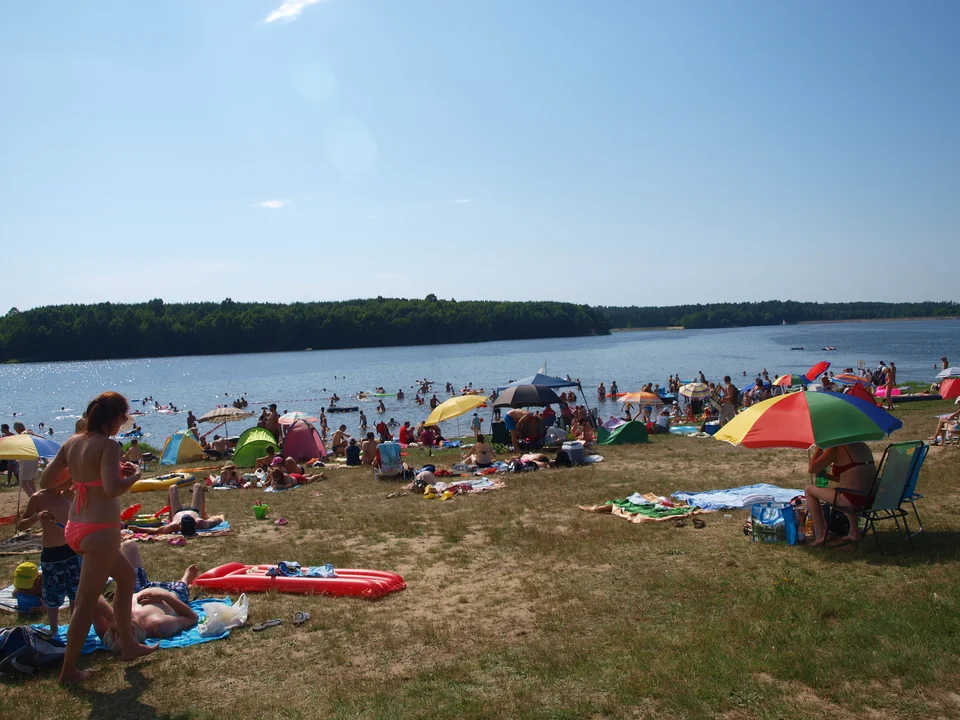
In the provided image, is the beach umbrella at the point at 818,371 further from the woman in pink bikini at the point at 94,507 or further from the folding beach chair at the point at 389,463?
the woman in pink bikini at the point at 94,507

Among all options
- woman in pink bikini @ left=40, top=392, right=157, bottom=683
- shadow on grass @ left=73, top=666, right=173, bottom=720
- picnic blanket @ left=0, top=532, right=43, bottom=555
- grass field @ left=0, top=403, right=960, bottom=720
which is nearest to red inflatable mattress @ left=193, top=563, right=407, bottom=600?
grass field @ left=0, top=403, right=960, bottom=720

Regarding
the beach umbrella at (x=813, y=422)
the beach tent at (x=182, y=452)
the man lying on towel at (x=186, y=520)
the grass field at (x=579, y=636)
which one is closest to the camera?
the grass field at (x=579, y=636)

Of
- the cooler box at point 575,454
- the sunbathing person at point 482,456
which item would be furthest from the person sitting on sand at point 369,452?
the cooler box at point 575,454

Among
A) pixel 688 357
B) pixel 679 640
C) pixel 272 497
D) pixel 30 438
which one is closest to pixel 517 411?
pixel 272 497

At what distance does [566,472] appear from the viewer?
12984 millimetres

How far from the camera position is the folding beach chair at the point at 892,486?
6.46 m

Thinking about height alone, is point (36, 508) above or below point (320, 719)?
above

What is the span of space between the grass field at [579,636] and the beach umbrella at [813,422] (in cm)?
105

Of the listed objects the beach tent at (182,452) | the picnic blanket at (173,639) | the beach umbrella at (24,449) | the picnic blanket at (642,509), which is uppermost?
the beach umbrella at (24,449)

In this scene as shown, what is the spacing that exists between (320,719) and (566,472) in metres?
9.33

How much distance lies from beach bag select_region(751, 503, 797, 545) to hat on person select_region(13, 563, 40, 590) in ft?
22.0

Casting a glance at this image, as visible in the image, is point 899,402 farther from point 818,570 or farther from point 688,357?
point 688,357

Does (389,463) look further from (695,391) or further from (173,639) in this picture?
(695,391)

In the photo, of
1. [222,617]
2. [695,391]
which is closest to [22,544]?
[222,617]
